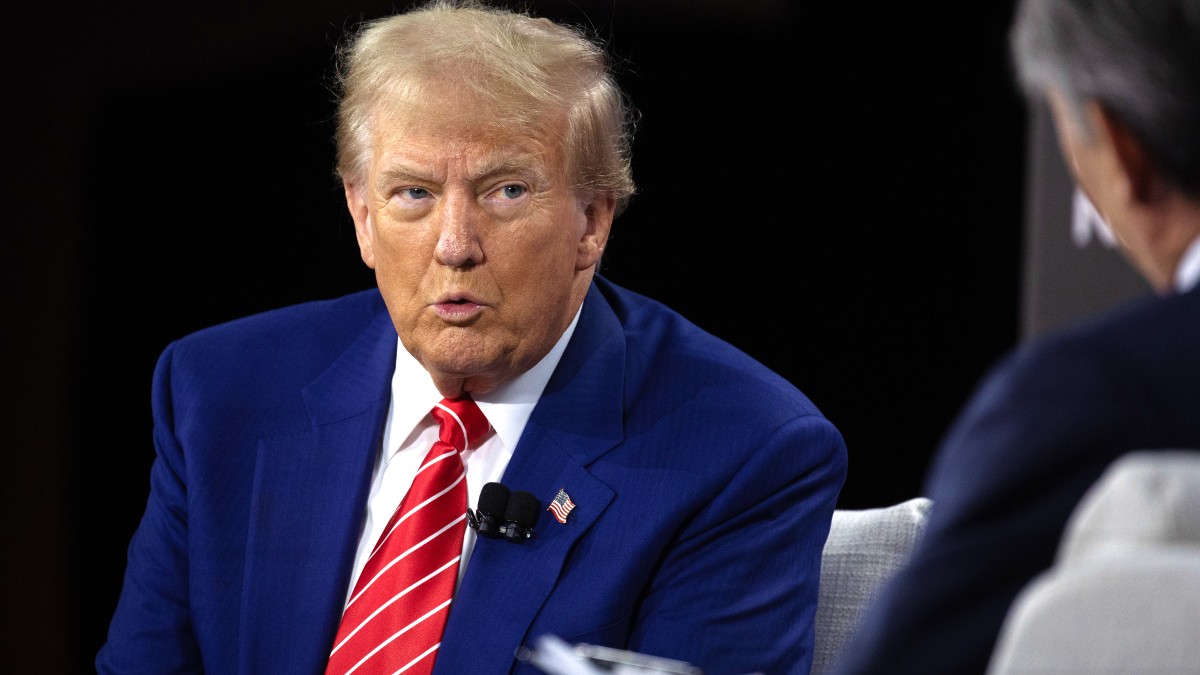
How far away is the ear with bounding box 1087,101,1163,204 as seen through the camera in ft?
3.77

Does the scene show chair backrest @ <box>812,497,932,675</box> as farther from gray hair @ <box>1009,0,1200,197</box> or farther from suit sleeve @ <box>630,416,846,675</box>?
gray hair @ <box>1009,0,1200,197</box>

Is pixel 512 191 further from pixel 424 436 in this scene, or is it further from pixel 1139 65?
pixel 1139 65

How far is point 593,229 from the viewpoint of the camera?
7.18 feet

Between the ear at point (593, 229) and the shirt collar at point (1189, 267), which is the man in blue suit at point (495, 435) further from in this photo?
the shirt collar at point (1189, 267)

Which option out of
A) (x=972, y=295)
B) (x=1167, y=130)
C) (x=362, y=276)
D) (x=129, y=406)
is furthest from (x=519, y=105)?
(x=972, y=295)

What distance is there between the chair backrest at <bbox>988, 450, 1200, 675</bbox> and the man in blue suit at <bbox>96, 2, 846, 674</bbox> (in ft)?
3.25

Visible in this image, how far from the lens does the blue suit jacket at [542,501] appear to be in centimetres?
196

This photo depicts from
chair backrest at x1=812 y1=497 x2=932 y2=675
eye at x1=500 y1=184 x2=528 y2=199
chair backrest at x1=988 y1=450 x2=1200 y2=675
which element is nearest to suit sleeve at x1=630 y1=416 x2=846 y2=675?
chair backrest at x1=812 y1=497 x2=932 y2=675

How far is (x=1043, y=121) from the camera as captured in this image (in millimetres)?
3580

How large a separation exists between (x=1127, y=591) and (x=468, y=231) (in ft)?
4.02

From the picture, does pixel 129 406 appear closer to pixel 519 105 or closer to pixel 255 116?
pixel 255 116

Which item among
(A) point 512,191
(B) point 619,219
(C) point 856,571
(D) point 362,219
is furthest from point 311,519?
(B) point 619,219

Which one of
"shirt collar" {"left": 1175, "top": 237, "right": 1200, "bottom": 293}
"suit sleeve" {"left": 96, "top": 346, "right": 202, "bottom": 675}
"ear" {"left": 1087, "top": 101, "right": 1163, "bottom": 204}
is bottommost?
"suit sleeve" {"left": 96, "top": 346, "right": 202, "bottom": 675}

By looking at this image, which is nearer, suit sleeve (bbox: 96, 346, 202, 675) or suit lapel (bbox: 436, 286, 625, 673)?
suit lapel (bbox: 436, 286, 625, 673)
